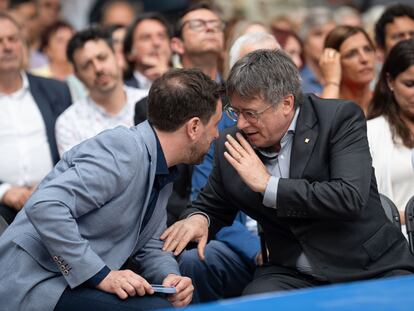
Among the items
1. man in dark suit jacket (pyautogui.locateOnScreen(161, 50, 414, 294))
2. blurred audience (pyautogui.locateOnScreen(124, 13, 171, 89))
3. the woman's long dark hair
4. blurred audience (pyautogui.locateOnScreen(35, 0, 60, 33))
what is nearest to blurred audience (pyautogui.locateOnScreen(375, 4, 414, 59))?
the woman's long dark hair

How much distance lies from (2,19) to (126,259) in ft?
10.6

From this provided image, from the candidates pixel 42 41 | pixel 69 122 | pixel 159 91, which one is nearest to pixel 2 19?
pixel 69 122

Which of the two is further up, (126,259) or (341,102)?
(341,102)

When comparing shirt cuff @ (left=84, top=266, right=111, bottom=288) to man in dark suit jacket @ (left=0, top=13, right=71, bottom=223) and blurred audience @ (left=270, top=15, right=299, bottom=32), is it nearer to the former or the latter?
man in dark suit jacket @ (left=0, top=13, right=71, bottom=223)

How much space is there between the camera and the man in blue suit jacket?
3830 millimetres

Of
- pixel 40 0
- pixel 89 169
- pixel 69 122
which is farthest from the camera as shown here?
pixel 40 0

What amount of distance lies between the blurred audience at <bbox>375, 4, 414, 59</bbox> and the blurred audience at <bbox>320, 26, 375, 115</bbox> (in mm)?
557

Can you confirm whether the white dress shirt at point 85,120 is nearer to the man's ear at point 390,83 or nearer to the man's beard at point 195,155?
the man's ear at point 390,83

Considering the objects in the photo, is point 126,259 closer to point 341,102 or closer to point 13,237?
point 13,237

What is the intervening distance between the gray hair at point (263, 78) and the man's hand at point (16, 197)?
2.13 meters

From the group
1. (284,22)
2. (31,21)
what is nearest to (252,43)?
(284,22)

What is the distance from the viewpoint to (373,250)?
4.20 m

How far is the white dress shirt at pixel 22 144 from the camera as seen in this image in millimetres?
6355

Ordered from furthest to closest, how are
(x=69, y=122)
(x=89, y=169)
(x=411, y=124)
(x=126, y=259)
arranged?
(x=69, y=122) → (x=411, y=124) → (x=126, y=259) → (x=89, y=169)
